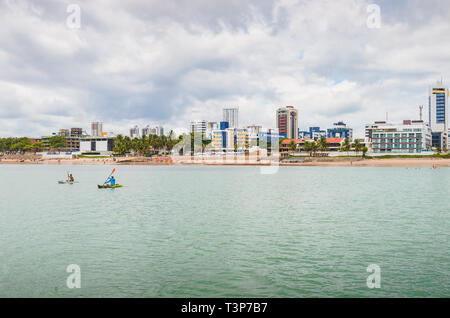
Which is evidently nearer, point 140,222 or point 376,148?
point 140,222

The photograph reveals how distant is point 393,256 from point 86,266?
55.5 feet

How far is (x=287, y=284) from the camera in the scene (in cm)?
1650

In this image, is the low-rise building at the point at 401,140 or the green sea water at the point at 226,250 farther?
the low-rise building at the point at 401,140

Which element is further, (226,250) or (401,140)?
(401,140)

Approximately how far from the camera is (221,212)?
3762cm

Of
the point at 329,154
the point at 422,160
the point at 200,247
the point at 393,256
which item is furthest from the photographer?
the point at 329,154

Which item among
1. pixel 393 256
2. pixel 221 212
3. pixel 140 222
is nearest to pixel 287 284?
pixel 393 256

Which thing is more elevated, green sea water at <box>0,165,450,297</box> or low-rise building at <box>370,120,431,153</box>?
low-rise building at <box>370,120,431,153</box>

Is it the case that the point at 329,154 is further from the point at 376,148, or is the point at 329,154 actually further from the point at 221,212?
the point at 221,212

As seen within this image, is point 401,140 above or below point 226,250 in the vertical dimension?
above

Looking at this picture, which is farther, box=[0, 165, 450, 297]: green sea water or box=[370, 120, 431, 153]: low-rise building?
box=[370, 120, 431, 153]: low-rise building

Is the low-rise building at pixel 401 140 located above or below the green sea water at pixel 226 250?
above
